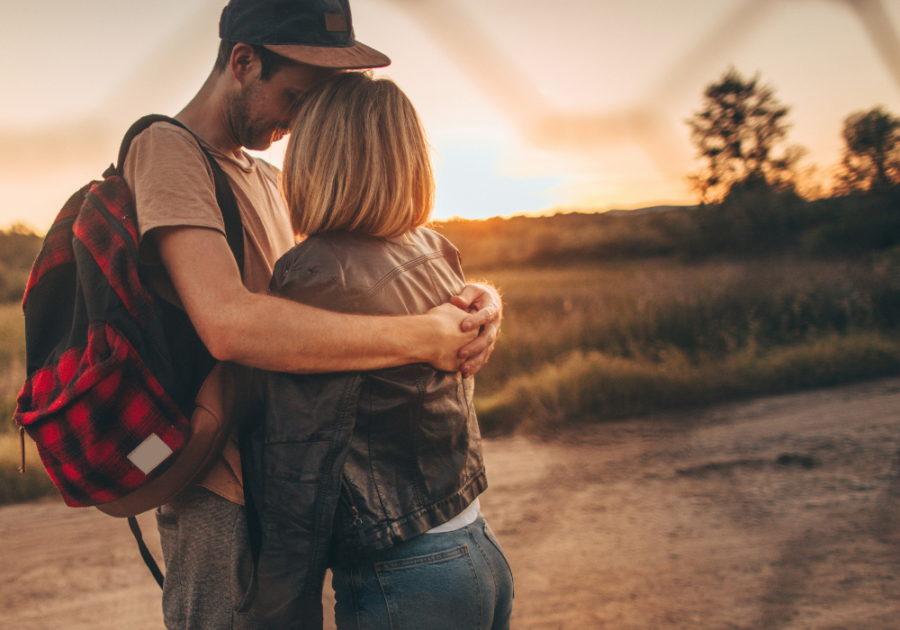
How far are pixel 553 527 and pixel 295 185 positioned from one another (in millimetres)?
2858

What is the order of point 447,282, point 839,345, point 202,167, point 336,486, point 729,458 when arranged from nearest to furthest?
point 336,486
point 202,167
point 447,282
point 729,458
point 839,345

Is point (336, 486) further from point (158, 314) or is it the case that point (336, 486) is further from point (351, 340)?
point (158, 314)

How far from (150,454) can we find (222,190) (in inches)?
21.2

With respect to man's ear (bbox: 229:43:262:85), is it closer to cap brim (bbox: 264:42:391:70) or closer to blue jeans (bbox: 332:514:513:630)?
cap brim (bbox: 264:42:391:70)

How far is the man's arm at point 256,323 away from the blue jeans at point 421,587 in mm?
362

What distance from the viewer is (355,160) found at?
1.05 m

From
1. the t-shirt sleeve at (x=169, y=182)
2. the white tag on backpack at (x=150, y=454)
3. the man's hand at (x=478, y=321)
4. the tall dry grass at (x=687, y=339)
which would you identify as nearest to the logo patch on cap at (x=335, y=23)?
the t-shirt sleeve at (x=169, y=182)

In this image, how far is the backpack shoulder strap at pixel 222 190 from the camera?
3.55ft

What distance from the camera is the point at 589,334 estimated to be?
22.7 ft

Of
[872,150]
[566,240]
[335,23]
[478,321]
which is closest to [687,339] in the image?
[872,150]

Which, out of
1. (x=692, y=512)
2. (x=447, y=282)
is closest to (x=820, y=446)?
(x=692, y=512)

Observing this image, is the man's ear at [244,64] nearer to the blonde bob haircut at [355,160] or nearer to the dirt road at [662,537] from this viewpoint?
the blonde bob haircut at [355,160]

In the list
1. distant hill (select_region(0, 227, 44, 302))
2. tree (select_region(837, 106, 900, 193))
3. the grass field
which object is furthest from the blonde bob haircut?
tree (select_region(837, 106, 900, 193))

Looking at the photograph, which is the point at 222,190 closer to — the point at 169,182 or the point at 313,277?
the point at 169,182
